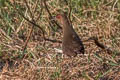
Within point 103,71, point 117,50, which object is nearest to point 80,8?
point 117,50

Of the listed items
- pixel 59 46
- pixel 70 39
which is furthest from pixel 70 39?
pixel 59 46

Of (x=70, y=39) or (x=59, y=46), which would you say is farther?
(x=59, y=46)

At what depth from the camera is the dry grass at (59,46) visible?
117 inches

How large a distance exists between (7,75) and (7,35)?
0.79 meters

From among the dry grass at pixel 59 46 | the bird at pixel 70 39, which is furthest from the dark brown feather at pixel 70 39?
the dry grass at pixel 59 46

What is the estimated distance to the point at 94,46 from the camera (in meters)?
3.38

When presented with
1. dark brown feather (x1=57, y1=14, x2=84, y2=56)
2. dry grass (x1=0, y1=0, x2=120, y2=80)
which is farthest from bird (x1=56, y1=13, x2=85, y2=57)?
dry grass (x1=0, y1=0, x2=120, y2=80)

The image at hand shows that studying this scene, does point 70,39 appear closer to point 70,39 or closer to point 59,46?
point 70,39

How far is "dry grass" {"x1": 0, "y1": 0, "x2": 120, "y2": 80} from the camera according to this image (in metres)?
2.98

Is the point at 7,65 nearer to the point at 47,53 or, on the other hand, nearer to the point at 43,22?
the point at 47,53

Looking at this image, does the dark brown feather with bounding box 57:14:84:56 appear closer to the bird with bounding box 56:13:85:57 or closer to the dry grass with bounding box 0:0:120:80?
the bird with bounding box 56:13:85:57

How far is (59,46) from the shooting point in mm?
3523

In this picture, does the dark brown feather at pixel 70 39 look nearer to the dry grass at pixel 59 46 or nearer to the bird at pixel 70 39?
the bird at pixel 70 39

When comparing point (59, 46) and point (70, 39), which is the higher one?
point (70, 39)
